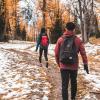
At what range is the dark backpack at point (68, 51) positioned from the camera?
382 inches

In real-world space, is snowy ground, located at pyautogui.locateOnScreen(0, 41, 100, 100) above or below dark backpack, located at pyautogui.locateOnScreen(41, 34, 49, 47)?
below

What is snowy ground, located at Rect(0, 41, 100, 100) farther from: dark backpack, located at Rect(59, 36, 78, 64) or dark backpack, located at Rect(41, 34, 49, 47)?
dark backpack, located at Rect(59, 36, 78, 64)

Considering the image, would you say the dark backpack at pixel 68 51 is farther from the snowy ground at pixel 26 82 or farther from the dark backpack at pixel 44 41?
the dark backpack at pixel 44 41

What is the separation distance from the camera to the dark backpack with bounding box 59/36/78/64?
9711mm

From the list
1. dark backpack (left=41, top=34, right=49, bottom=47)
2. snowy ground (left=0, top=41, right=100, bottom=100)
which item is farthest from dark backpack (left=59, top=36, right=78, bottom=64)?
dark backpack (left=41, top=34, right=49, bottom=47)

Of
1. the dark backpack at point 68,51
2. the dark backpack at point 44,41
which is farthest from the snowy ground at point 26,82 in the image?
the dark backpack at point 68,51

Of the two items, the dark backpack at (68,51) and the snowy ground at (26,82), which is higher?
the dark backpack at (68,51)

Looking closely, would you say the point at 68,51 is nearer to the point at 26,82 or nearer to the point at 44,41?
the point at 26,82

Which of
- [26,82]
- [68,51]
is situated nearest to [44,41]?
[26,82]

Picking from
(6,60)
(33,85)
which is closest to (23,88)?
(33,85)

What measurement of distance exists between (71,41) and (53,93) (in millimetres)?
3462

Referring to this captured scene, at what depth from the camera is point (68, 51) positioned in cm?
973

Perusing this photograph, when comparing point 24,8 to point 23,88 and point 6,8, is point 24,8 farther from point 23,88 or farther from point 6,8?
point 23,88

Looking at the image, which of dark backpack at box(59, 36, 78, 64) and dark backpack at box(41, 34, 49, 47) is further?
dark backpack at box(41, 34, 49, 47)
